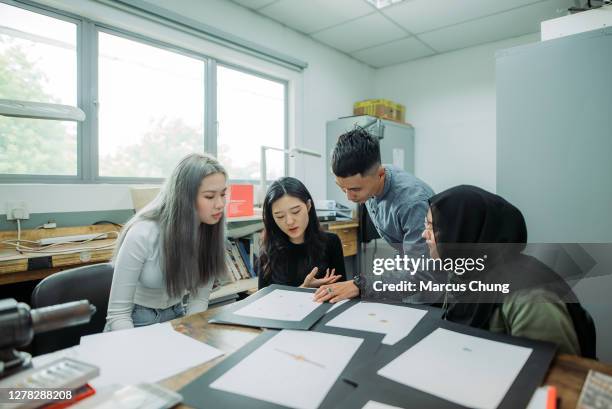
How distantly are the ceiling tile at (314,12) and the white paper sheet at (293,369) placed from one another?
9.10 feet

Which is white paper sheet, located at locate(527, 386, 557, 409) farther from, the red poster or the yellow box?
the yellow box

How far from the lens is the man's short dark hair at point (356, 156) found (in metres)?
1.60

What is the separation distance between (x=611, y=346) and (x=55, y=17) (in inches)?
134

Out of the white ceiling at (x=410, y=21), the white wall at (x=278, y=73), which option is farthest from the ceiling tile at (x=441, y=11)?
the white wall at (x=278, y=73)

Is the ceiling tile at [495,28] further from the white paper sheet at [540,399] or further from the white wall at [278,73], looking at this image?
the white paper sheet at [540,399]

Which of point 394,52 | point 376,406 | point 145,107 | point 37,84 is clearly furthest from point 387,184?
point 394,52

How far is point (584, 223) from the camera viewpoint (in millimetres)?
1839

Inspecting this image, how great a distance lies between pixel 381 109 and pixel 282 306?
3102 mm

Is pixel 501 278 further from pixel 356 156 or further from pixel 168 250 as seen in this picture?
pixel 168 250

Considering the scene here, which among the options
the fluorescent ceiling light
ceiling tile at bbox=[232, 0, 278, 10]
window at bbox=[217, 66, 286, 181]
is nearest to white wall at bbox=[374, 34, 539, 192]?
the fluorescent ceiling light

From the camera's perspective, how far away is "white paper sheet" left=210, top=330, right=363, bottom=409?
2.05ft

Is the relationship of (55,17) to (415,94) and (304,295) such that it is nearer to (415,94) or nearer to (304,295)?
(304,295)

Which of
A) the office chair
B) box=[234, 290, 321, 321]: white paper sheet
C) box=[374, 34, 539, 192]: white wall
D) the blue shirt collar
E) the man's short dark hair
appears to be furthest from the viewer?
box=[374, 34, 539, 192]: white wall

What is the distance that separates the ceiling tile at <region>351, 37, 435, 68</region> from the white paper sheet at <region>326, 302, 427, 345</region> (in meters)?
3.24
